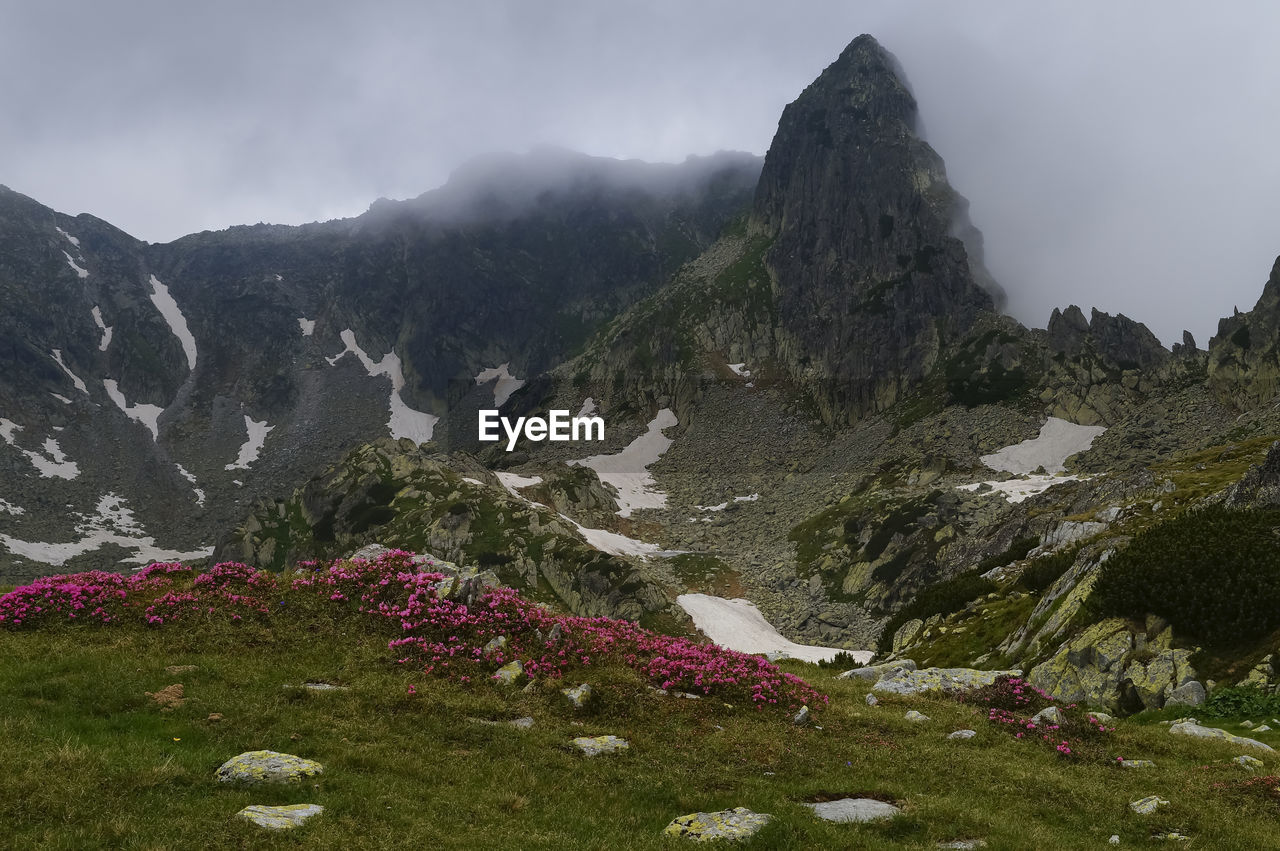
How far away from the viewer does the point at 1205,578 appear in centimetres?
2412

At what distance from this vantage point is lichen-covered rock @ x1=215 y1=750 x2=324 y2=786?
38.8ft

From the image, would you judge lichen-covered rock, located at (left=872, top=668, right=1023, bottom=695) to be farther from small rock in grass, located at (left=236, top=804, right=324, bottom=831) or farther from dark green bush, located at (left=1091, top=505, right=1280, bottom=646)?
small rock in grass, located at (left=236, top=804, right=324, bottom=831)

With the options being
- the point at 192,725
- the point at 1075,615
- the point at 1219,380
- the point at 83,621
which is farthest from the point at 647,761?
the point at 1219,380

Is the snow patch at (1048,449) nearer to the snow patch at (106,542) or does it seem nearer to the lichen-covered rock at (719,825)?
the lichen-covered rock at (719,825)

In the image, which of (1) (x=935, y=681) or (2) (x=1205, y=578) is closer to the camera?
(1) (x=935, y=681)

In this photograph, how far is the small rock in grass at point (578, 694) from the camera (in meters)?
17.9

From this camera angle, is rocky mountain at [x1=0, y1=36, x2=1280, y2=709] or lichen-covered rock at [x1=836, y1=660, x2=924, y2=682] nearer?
rocky mountain at [x1=0, y1=36, x2=1280, y2=709]

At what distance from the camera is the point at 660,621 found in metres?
89.3

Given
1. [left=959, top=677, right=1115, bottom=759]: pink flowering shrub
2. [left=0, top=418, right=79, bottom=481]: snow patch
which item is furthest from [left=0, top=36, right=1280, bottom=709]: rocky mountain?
[left=959, top=677, right=1115, bottom=759]: pink flowering shrub

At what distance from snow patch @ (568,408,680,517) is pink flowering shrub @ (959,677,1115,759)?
11962 cm

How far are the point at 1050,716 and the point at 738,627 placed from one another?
7256 cm

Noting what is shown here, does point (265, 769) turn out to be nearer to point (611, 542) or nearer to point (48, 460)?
point (611, 542)

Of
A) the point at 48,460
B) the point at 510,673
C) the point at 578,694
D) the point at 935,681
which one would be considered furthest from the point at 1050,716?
the point at 48,460

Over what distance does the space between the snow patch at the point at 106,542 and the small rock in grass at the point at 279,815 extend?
15913 centimetres
